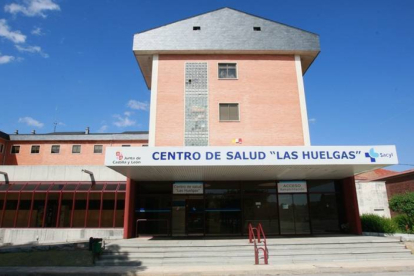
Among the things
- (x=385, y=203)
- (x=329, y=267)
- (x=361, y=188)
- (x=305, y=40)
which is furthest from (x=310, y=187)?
(x=385, y=203)

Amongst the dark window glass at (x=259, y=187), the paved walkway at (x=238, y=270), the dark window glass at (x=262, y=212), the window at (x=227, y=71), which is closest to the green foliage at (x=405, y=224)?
the paved walkway at (x=238, y=270)

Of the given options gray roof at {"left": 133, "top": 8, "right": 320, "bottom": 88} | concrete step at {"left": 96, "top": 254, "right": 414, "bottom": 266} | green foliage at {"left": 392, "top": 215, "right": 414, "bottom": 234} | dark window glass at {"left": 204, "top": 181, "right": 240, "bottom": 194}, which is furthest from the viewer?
gray roof at {"left": 133, "top": 8, "right": 320, "bottom": 88}

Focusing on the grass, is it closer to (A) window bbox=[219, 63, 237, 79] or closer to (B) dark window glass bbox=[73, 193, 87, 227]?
(B) dark window glass bbox=[73, 193, 87, 227]

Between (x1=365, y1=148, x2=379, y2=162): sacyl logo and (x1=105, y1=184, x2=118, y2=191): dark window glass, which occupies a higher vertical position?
(x1=365, y1=148, x2=379, y2=162): sacyl logo

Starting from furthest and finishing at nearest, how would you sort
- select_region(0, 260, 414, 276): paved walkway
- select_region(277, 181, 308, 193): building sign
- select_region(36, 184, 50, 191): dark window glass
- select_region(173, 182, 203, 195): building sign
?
select_region(36, 184, 50, 191): dark window glass, select_region(277, 181, 308, 193): building sign, select_region(173, 182, 203, 195): building sign, select_region(0, 260, 414, 276): paved walkway

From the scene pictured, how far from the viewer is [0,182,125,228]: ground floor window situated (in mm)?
20281

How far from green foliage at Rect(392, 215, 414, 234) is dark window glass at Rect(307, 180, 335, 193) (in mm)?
4343

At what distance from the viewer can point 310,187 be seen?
18.7 meters

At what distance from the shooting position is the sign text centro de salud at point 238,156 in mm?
13945

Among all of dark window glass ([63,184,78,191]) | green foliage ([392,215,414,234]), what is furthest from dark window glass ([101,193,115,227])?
green foliage ([392,215,414,234])

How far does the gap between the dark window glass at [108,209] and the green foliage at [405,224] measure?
17.2 meters

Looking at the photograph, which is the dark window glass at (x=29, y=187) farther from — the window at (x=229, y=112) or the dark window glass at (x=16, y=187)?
the window at (x=229, y=112)

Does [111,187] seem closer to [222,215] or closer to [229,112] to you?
[222,215]

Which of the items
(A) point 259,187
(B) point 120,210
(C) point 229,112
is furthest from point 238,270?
(B) point 120,210
